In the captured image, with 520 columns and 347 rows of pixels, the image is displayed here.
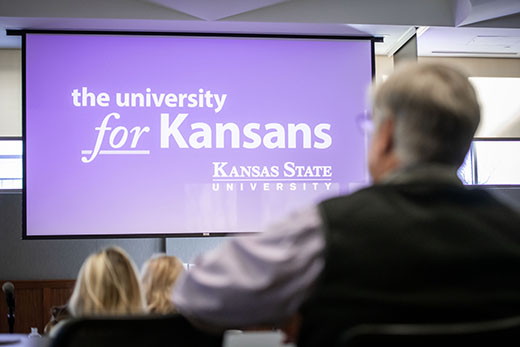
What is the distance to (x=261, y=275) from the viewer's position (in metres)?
0.90

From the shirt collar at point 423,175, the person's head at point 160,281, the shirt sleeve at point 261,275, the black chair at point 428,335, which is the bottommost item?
the person's head at point 160,281

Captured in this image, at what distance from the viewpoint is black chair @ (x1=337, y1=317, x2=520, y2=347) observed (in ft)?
2.70

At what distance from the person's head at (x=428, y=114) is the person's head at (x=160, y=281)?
1.24 meters

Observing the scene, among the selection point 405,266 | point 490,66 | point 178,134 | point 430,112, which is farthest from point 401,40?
point 405,266

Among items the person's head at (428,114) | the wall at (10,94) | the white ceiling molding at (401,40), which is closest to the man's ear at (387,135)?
the person's head at (428,114)

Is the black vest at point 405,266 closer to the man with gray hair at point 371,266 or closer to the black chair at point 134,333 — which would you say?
the man with gray hair at point 371,266

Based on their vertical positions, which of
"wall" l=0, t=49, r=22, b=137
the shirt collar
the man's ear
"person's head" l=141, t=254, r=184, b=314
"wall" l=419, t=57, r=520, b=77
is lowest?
"person's head" l=141, t=254, r=184, b=314

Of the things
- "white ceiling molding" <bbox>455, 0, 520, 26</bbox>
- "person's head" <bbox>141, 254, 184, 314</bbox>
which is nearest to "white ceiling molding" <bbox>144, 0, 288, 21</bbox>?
"white ceiling molding" <bbox>455, 0, 520, 26</bbox>

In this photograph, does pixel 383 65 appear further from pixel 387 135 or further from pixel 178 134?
pixel 387 135

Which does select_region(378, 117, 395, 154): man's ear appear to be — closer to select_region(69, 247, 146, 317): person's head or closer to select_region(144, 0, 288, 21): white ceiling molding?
select_region(69, 247, 146, 317): person's head

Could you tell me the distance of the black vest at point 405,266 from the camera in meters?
0.88

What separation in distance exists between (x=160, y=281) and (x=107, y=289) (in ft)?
2.00

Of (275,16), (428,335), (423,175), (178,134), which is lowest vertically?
(428,335)

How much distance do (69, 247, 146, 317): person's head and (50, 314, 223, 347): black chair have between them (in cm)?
43
